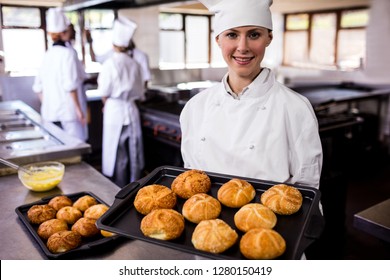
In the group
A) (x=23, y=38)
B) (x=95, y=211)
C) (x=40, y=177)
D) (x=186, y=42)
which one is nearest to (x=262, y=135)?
(x=95, y=211)

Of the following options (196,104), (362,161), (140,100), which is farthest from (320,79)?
(196,104)

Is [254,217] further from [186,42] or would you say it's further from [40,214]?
[186,42]

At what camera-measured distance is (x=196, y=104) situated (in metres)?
1.46

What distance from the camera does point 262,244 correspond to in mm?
828

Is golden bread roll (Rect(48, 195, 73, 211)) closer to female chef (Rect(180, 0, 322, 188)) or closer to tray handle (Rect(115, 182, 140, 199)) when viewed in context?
tray handle (Rect(115, 182, 140, 199))

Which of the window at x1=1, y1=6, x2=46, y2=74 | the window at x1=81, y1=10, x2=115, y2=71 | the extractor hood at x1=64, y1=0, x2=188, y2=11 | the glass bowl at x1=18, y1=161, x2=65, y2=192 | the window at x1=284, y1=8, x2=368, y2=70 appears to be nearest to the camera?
the glass bowl at x1=18, y1=161, x2=65, y2=192

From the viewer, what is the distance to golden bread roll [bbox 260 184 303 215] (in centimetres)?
98

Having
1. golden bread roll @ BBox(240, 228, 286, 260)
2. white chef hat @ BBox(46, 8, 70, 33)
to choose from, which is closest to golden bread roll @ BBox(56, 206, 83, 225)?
golden bread roll @ BBox(240, 228, 286, 260)

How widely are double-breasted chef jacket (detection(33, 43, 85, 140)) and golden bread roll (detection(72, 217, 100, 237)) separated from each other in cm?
256

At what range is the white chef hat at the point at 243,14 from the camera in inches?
47.5

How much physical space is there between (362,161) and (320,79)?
6.47ft

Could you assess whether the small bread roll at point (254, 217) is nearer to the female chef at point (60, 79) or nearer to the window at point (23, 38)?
the window at point (23, 38)

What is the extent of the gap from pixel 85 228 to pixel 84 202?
19 centimetres
